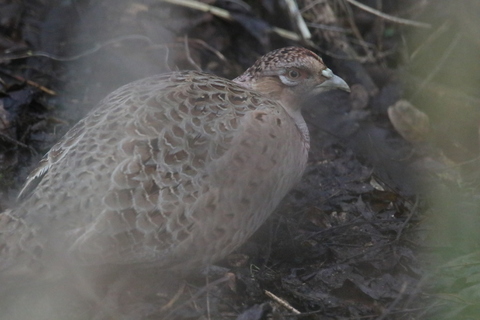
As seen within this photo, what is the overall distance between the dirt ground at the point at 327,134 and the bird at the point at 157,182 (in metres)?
0.33

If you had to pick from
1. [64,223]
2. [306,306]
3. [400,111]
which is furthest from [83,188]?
[400,111]

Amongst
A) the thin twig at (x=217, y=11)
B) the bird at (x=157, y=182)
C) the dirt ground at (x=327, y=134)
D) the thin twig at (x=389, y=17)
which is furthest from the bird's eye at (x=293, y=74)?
the thin twig at (x=389, y=17)

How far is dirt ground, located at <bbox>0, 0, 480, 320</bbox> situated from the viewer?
391cm

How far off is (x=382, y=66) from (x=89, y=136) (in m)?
3.29

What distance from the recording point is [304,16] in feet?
20.4

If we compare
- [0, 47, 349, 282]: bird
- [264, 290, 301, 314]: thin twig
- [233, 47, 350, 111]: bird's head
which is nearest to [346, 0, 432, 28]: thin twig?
[233, 47, 350, 111]: bird's head

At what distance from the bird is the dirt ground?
13.0 inches

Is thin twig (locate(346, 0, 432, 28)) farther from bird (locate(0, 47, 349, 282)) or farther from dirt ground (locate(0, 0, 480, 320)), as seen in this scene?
bird (locate(0, 47, 349, 282))

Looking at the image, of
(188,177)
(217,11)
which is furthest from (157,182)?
(217,11)

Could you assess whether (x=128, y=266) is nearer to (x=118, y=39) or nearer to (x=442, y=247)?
(x=442, y=247)

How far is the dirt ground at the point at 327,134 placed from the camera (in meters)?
3.91

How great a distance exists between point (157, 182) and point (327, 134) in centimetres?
219

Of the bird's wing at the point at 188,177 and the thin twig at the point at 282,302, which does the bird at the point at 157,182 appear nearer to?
the bird's wing at the point at 188,177

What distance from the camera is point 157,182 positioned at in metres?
3.61
